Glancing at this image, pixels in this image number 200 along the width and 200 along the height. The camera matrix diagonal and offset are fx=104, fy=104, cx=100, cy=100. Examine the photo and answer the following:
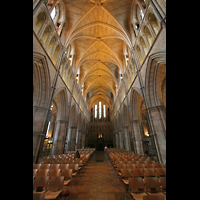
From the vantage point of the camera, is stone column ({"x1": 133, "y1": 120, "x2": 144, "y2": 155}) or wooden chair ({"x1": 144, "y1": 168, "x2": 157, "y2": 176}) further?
stone column ({"x1": 133, "y1": 120, "x2": 144, "y2": 155})

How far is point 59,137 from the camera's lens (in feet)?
40.2

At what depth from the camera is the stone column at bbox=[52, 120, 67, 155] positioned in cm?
1163

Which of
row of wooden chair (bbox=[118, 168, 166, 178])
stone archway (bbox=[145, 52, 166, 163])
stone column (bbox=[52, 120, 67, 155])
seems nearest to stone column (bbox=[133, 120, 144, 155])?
stone archway (bbox=[145, 52, 166, 163])

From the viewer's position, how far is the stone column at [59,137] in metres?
11.6

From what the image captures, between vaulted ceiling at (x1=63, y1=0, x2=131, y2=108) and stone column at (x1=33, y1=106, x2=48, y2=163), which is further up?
vaulted ceiling at (x1=63, y1=0, x2=131, y2=108)

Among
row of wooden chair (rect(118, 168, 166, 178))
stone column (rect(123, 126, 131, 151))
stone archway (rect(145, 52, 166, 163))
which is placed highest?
stone archway (rect(145, 52, 166, 163))

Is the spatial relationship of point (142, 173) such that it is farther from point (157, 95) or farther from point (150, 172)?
point (157, 95)

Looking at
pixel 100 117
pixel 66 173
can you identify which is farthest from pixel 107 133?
pixel 66 173

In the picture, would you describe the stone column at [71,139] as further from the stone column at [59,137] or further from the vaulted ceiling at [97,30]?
the vaulted ceiling at [97,30]

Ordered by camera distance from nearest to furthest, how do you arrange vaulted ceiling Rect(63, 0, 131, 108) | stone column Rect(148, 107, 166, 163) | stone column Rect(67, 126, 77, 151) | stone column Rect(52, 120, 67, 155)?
stone column Rect(148, 107, 166, 163) < stone column Rect(52, 120, 67, 155) < vaulted ceiling Rect(63, 0, 131, 108) < stone column Rect(67, 126, 77, 151)

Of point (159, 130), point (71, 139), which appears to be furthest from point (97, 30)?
point (71, 139)

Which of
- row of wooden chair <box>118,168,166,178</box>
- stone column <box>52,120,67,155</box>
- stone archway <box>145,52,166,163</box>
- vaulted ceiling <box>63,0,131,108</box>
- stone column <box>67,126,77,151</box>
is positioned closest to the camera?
row of wooden chair <box>118,168,166,178</box>

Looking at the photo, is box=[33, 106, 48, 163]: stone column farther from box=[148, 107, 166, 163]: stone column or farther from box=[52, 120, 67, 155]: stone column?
box=[148, 107, 166, 163]: stone column
